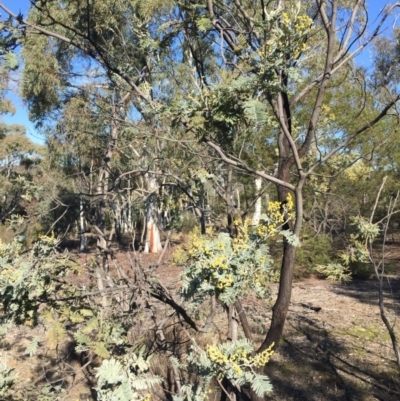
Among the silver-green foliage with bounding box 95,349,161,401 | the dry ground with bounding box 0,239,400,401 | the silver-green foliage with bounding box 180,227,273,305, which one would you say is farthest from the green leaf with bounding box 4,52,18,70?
the dry ground with bounding box 0,239,400,401

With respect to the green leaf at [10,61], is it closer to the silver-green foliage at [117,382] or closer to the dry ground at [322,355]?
A: the silver-green foliage at [117,382]

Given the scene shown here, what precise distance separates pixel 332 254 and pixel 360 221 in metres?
A: 7.54

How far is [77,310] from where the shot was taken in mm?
2029

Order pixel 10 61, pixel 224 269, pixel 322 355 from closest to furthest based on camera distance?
pixel 224 269, pixel 10 61, pixel 322 355

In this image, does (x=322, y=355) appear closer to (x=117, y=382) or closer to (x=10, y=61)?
(x=117, y=382)

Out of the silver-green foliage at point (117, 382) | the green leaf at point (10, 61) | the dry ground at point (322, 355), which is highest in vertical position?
the green leaf at point (10, 61)

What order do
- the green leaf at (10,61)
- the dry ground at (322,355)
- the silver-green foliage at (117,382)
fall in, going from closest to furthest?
the silver-green foliage at (117,382)
the green leaf at (10,61)
the dry ground at (322,355)

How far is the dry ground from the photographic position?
3.90m

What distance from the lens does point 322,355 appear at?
4.67 m

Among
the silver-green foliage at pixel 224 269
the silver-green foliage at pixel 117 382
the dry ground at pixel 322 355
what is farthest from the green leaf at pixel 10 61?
the dry ground at pixel 322 355

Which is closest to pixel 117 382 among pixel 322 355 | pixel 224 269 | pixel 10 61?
pixel 224 269

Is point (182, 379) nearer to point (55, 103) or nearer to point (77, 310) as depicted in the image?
point (77, 310)

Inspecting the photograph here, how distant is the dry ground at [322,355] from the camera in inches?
153

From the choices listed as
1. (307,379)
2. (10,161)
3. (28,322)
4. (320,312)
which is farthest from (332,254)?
(10,161)
